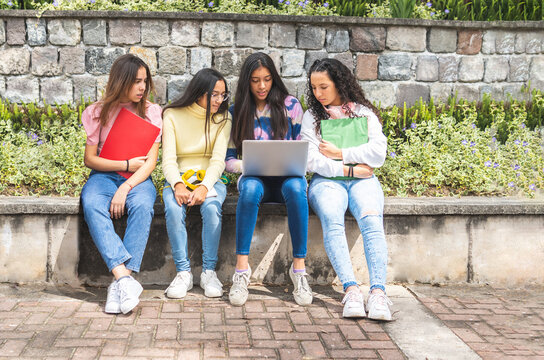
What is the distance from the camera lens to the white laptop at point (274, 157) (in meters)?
3.45

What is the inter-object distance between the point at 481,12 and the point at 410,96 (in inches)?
49.2

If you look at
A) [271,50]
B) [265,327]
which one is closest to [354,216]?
[265,327]

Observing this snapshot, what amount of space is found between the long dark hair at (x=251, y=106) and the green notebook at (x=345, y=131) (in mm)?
286

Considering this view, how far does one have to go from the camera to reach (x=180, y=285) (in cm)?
360

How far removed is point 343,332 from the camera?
312 cm

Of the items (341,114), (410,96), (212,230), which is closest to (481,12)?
(410,96)

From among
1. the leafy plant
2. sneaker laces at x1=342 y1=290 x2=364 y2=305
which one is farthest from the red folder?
the leafy plant

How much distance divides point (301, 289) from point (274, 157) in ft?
2.67

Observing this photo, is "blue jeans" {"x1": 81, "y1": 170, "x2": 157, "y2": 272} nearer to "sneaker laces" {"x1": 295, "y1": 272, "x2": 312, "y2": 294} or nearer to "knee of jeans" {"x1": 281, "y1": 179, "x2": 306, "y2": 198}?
"knee of jeans" {"x1": 281, "y1": 179, "x2": 306, "y2": 198}

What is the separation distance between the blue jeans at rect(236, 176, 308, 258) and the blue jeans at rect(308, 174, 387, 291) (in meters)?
0.13

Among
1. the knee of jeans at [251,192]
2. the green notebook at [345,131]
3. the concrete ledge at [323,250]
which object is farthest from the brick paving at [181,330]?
the green notebook at [345,131]

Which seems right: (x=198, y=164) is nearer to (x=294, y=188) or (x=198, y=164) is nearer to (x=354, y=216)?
(x=294, y=188)

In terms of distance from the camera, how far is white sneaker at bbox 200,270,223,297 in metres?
3.62

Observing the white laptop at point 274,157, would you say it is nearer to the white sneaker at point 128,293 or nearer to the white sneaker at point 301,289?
the white sneaker at point 301,289
